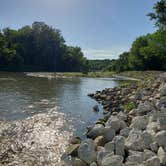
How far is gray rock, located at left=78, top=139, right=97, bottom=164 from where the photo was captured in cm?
700

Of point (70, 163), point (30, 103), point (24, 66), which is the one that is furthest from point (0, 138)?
point (24, 66)

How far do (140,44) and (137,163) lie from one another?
7688 cm

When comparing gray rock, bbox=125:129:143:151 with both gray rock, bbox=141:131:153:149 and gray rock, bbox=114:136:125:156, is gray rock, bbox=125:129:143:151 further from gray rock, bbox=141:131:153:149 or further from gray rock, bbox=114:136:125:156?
gray rock, bbox=114:136:125:156

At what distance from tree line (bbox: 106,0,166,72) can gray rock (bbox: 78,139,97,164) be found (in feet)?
74.9

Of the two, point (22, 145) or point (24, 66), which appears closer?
point (22, 145)

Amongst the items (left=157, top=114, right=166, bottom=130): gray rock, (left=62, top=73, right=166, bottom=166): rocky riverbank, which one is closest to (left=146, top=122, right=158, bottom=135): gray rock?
(left=62, top=73, right=166, bottom=166): rocky riverbank

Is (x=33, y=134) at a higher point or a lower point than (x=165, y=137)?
lower

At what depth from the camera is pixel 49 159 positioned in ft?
24.4

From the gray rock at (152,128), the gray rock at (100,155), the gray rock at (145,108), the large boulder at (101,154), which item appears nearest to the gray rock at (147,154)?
the large boulder at (101,154)

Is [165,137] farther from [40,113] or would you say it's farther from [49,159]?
[40,113]

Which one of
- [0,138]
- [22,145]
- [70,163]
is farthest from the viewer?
[0,138]

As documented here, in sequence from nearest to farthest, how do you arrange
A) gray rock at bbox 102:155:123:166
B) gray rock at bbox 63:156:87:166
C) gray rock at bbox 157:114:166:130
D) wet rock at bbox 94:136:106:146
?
1. gray rock at bbox 102:155:123:166
2. gray rock at bbox 63:156:87:166
3. wet rock at bbox 94:136:106:146
4. gray rock at bbox 157:114:166:130

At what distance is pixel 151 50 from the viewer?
37.6m

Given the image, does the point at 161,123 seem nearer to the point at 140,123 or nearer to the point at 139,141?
the point at 140,123
